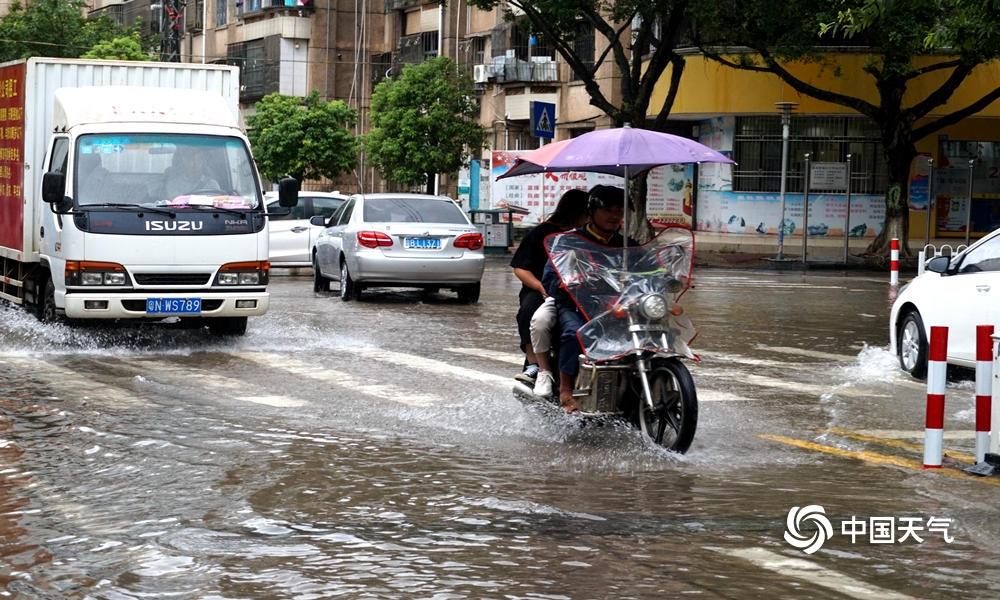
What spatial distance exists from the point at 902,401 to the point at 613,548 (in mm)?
6027

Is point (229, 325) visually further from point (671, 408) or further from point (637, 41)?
point (637, 41)

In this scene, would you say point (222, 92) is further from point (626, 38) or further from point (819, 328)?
point (626, 38)

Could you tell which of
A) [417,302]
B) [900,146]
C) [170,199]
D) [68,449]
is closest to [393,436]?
[68,449]

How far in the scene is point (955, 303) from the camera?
12766 millimetres

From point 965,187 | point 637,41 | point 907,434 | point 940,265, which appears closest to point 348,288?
point 940,265

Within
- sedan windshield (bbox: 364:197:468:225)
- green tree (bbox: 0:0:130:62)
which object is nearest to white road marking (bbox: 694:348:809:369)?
sedan windshield (bbox: 364:197:468:225)

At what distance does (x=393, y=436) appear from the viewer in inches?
381

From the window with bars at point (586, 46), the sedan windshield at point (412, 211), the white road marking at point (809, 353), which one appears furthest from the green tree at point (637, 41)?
the white road marking at point (809, 353)

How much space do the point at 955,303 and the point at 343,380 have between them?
16.9 ft

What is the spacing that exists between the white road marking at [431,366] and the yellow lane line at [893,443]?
3.16 metres

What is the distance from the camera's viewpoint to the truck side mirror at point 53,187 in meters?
14.1

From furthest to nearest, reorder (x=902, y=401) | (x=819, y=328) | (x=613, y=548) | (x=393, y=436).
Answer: (x=819, y=328) → (x=902, y=401) → (x=393, y=436) → (x=613, y=548)

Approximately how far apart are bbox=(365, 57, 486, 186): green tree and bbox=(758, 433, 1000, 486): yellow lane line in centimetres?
4126

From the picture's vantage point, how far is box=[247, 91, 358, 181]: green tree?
5800cm
